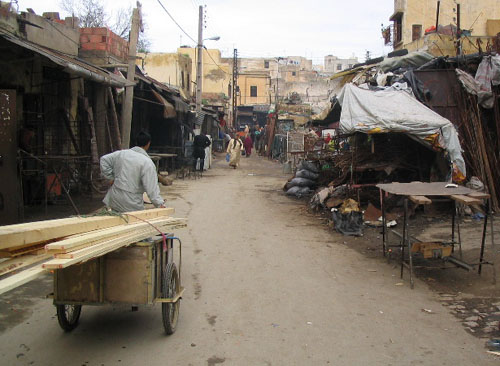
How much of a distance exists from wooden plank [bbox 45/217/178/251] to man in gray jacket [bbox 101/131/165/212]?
534 mm

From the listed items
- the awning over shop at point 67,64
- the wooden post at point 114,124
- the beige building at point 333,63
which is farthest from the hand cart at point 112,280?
the beige building at point 333,63

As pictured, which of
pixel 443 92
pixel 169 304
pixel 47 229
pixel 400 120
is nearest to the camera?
pixel 47 229

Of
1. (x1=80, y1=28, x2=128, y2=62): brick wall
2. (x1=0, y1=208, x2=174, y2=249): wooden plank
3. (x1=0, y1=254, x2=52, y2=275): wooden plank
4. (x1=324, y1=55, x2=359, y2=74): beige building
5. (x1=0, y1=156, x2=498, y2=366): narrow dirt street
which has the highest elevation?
(x1=324, y1=55, x2=359, y2=74): beige building

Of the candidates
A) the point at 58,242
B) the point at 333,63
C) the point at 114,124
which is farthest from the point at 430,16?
the point at 333,63

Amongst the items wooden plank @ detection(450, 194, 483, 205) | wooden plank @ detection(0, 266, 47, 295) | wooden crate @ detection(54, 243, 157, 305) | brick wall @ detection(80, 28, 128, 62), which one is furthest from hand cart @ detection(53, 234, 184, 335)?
brick wall @ detection(80, 28, 128, 62)

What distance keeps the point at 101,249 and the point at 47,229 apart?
396mm

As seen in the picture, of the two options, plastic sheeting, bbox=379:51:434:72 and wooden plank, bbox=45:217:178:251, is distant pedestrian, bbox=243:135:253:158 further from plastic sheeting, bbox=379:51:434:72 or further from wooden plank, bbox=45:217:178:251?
wooden plank, bbox=45:217:178:251

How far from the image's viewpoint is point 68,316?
4488mm

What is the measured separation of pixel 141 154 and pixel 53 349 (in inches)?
86.2

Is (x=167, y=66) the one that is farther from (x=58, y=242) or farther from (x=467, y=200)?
(x=58, y=242)

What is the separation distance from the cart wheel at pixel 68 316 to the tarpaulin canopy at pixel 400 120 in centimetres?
745

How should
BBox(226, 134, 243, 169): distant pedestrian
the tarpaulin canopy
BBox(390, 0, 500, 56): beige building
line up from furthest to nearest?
BBox(390, 0, 500, 56): beige building
BBox(226, 134, 243, 169): distant pedestrian
the tarpaulin canopy

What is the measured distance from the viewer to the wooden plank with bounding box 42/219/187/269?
9.07 ft

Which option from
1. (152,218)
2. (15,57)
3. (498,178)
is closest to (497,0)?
(498,178)
